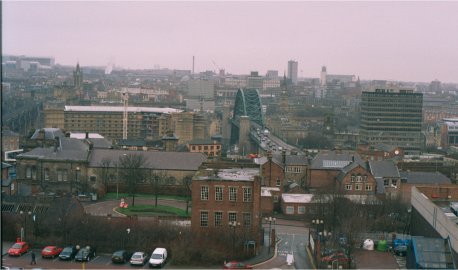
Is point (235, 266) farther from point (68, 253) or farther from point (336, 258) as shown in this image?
point (68, 253)

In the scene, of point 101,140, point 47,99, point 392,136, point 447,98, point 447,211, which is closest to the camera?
point 447,211

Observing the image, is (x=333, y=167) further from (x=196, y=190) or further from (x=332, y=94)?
(x=332, y=94)

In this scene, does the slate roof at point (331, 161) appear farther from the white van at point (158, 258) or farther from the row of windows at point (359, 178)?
the white van at point (158, 258)

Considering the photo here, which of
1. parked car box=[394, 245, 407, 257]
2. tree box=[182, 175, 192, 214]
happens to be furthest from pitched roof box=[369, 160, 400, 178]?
parked car box=[394, 245, 407, 257]

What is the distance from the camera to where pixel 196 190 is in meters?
16.5

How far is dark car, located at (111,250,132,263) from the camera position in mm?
14375

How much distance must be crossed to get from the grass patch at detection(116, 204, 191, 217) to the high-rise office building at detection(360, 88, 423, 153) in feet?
102

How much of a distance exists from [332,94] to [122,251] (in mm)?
105521

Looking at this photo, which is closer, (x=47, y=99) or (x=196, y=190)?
(x=196, y=190)

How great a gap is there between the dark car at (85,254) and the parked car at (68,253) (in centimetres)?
13

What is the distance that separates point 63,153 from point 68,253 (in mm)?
10918

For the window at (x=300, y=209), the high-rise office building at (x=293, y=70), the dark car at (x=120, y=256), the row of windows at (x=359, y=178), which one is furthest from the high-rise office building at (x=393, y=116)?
the high-rise office building at (x=293, y=70)

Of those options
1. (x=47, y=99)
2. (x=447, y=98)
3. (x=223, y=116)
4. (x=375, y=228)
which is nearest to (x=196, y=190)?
(x=375, y=228)

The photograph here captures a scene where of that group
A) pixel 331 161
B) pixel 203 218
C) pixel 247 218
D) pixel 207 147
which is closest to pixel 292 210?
pixel 331 161
